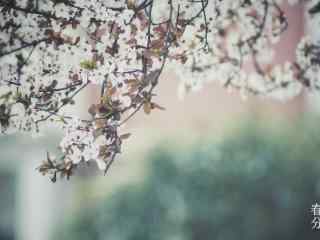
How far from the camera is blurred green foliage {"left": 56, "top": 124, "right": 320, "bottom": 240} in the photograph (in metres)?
2.06

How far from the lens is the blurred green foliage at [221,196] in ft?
6.75

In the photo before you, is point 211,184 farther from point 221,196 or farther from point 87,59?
point 87,59

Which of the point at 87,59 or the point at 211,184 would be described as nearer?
the point at 87,59

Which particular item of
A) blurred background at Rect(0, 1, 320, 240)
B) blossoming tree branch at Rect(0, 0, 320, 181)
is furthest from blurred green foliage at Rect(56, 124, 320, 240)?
blossoming tree branch at Rect(0, 0, 320, 181)

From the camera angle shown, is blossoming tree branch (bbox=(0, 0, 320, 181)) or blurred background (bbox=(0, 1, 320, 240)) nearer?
blossoming tree branch (bbox=(0, 0, 320, 181))

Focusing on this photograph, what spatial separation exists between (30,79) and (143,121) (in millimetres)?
1618

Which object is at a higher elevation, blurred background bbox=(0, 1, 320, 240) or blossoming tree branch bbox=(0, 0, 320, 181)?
blossoming tree branch bbox=(0, 0, 320, 181)

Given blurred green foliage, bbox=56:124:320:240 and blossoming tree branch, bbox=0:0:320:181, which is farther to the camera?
blurred green foliage, bbox=56:124:320:240

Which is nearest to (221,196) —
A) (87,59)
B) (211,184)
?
(211,184)

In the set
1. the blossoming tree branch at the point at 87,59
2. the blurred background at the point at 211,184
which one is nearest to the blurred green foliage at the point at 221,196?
the blurred background at the point at 211,184

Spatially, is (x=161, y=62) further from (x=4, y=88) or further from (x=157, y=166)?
(x=157, y=166)

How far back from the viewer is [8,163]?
2873 mm

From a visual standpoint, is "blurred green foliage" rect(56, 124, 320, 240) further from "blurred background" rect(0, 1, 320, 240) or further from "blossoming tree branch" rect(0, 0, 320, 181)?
"blossoming tree branch" rect(0, 0, 320, 181)

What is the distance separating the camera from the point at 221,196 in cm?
205
